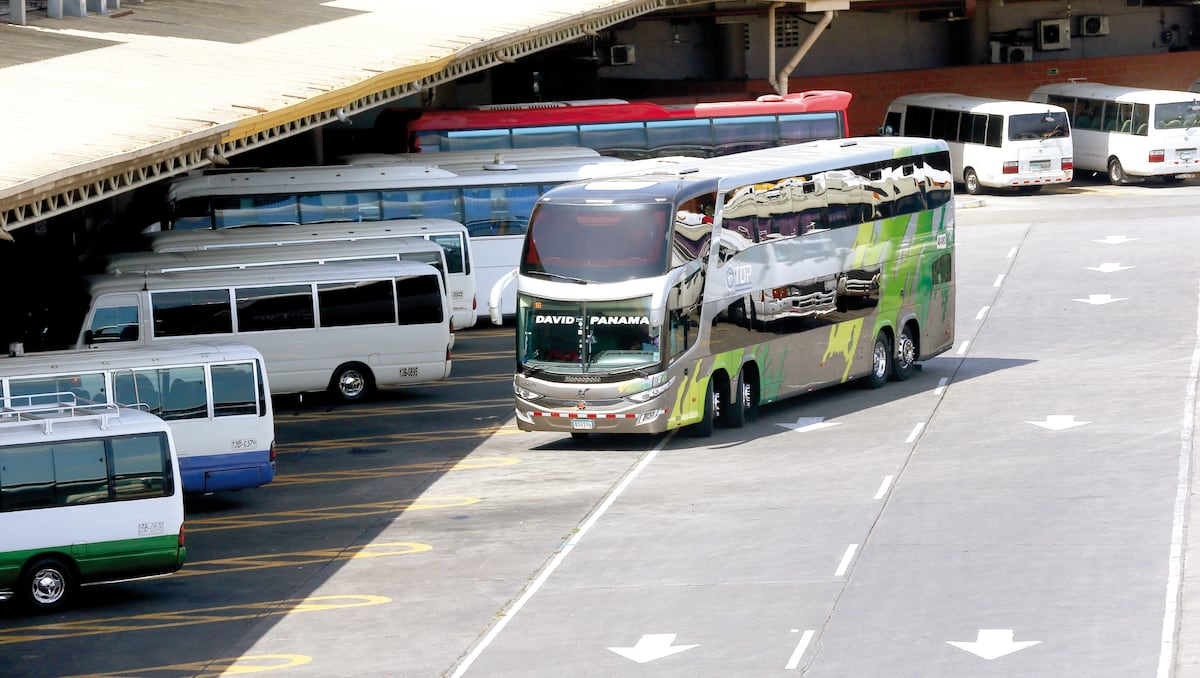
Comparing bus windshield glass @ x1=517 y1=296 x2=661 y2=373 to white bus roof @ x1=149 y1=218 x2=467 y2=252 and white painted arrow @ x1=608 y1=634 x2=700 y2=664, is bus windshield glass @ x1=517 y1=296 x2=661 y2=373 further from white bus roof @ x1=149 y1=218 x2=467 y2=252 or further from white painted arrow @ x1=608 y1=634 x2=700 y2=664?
white bus roof @ x1=149 y1=218 x2=467 y2=252

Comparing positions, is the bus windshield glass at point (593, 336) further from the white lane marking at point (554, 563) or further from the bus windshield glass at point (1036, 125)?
the bus windshield glass at point (1036, 125)

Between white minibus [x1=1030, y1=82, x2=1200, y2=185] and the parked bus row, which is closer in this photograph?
the parked bus row

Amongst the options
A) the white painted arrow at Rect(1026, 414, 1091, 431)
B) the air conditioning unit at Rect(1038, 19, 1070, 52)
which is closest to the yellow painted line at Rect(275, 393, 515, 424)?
the white painted arrow at Rect(1026, 414, 1091, 431)

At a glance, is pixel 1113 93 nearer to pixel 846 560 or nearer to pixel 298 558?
pixel 846 560

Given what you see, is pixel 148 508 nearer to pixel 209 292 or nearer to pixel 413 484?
pixel 413 484

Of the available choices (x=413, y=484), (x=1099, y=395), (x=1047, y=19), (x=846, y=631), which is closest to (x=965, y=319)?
(x=1099, y=395)

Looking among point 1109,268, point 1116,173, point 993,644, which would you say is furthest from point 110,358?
point 1116,173

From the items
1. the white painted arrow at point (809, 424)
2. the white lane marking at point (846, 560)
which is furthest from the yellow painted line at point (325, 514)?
the white painted arrow at point (809, 424)

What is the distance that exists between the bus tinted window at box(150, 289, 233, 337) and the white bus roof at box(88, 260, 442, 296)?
16 cm

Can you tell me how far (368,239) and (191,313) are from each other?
493 centimetres

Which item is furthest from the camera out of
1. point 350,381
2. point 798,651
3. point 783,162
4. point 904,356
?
point 350,381

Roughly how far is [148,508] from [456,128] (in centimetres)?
2243

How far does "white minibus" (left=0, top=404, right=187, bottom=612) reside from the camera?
815 inches

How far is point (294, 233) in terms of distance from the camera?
3466 centimetres
